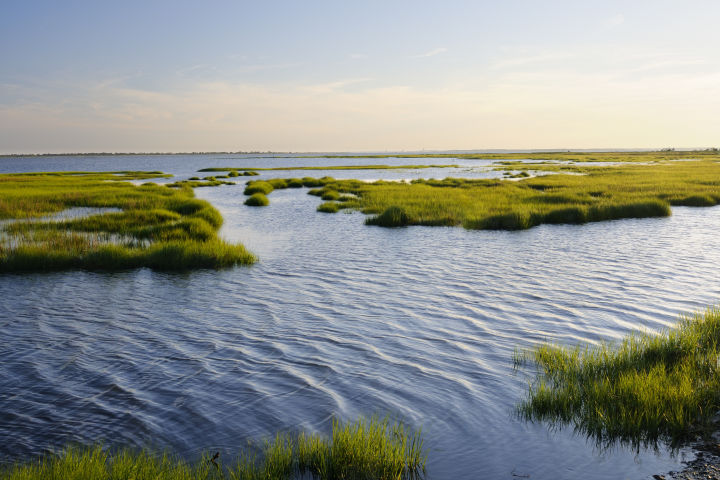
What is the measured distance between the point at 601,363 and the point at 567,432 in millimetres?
2137

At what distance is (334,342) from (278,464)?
204 inches

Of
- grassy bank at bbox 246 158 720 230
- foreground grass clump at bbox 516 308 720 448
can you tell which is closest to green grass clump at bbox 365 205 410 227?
grassy bank at bbox 246 158 720 230

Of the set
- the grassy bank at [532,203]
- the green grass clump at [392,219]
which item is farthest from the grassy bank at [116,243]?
the grassy bank at [532,203]

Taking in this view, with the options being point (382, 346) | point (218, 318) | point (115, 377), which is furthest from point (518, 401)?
point (218, 318)

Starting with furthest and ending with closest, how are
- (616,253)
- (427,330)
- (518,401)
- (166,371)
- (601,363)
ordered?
(616,253), (427,330), (166,371), (601,363), (518,401)

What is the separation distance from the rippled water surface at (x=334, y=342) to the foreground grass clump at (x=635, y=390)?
1.24ft

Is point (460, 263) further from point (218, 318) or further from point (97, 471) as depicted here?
point (97, 471)

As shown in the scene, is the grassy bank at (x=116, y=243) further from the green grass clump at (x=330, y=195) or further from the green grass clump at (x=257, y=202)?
the green grass clump at (x=330, y=195)

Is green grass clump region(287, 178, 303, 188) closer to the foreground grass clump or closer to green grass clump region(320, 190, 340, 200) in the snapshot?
green grass clump region(320, 190, 340, 200)

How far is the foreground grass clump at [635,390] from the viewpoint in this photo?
683 cm

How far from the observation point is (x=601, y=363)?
8797 millimetres

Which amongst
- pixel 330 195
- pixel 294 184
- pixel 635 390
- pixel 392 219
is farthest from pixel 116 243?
pixel 294 184

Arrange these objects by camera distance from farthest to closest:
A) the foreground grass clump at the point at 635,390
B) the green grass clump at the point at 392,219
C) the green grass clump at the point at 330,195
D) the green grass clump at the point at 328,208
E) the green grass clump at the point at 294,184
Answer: the green grass clump at the point at 294,184 < the green grass clump at the point at 330,195 < the green grass clump at the point at 328,208 < the green grass clump at the point at 392,219 < the foreground grass clump at the point at 635,390

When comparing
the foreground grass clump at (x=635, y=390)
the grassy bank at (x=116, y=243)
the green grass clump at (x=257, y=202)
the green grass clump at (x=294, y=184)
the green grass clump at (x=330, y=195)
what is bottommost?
the foreground grass clump at (x=635, y=390)
